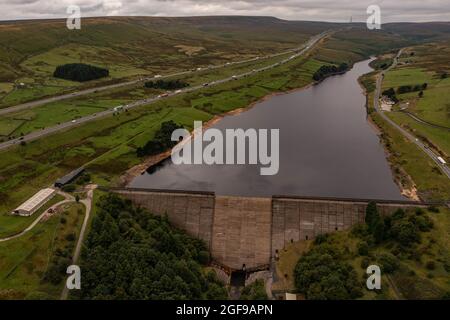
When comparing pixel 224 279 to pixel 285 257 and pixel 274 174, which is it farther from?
pixel 274 174

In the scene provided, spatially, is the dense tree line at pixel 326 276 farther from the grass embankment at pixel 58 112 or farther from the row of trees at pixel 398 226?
the grass embankment at pixel 58 112

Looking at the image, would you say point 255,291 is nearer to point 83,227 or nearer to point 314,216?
point 314,216

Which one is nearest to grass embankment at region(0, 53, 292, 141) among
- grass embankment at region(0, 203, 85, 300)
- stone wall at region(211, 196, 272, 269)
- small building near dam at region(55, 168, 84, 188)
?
small building near dam at region(55, 168, 84, 188)

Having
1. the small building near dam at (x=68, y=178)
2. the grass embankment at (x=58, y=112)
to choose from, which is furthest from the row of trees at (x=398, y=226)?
the grass embankment at (x=58, y=112)

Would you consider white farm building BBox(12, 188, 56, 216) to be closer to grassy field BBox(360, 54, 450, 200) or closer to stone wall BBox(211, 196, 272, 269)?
stone wall BBox(211, 196, 272, 269)

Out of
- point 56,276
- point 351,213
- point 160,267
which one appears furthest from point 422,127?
point 56,276

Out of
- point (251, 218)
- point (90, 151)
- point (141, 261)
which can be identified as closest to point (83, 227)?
point (141, 261)
